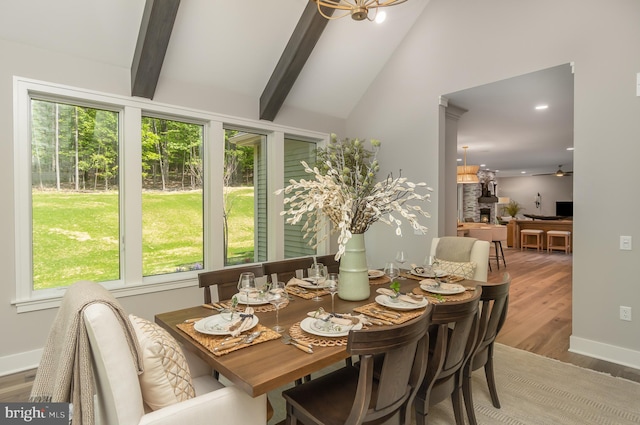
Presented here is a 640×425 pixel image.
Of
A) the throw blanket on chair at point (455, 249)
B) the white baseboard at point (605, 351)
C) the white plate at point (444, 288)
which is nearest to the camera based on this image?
the white plate at point (444, 288)

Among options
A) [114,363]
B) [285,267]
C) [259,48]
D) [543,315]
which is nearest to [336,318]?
[114,363]

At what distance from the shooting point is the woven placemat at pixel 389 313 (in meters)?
1.76

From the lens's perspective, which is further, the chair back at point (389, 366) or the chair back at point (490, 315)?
the chair back at point (490, 315)

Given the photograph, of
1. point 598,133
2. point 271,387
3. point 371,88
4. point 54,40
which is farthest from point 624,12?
point 54,40

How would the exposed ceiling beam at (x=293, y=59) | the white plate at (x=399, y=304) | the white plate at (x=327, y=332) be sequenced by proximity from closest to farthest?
1. the white plate at (x=327, y=332)
2. the white plate at (x=399, y=304)
3. the exposed ceiling beam at (x=293, y=59)

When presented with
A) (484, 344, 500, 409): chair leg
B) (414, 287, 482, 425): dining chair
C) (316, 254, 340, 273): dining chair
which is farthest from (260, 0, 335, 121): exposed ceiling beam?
(484, 344, 500, 409): chair leg

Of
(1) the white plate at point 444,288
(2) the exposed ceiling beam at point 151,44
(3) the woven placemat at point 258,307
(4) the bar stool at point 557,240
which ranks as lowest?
(4) the bar stool at point 557,240

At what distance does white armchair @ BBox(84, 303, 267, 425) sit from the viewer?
1.10 meters

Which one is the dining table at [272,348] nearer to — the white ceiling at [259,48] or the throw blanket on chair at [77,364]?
the throw blanket on chair at [77,364]

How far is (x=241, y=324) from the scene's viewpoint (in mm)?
1621

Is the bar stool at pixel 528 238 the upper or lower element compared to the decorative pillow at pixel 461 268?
lower

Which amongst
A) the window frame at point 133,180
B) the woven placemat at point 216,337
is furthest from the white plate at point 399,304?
the window frame at point 133,180

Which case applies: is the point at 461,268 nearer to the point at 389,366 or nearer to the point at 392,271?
the point at 392,271

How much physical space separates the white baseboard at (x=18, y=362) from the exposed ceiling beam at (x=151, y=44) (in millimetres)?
2404
